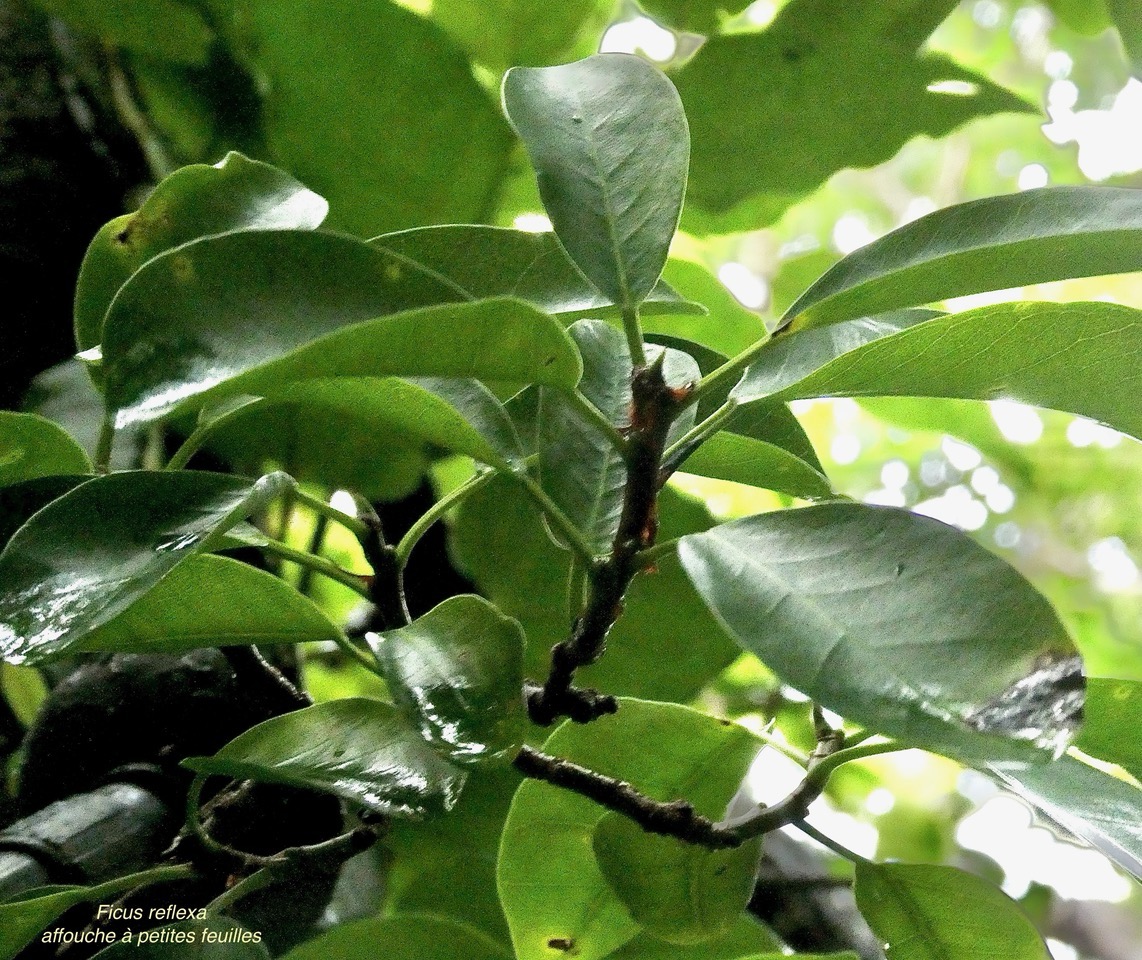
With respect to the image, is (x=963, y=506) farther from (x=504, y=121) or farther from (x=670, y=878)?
(x=670, y=878)

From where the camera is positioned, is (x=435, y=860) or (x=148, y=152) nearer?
(x=435, y=860)

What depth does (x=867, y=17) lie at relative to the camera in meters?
0.74

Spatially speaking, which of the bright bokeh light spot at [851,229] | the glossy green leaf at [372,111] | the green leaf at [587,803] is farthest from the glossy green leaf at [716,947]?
the bright bokeh light spot at [851,229]

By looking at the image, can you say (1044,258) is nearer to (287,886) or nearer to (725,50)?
(287,886)

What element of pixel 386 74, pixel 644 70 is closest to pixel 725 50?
pixel 386 74

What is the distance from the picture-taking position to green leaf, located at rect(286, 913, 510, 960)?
1.32 ft

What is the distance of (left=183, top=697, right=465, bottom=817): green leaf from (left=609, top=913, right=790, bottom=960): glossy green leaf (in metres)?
0.21

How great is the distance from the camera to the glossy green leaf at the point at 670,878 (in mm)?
393

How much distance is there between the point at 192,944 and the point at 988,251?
342mm

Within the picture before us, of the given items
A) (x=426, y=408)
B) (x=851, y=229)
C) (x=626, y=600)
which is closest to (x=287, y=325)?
(x=426, y=408)

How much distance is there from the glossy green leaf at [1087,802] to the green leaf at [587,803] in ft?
0.44

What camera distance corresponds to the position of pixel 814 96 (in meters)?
0.75

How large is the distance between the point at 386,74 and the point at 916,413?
0.50 m

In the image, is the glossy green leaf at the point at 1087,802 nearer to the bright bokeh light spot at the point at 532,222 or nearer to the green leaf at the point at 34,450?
the green leaf at the point at 34,450
